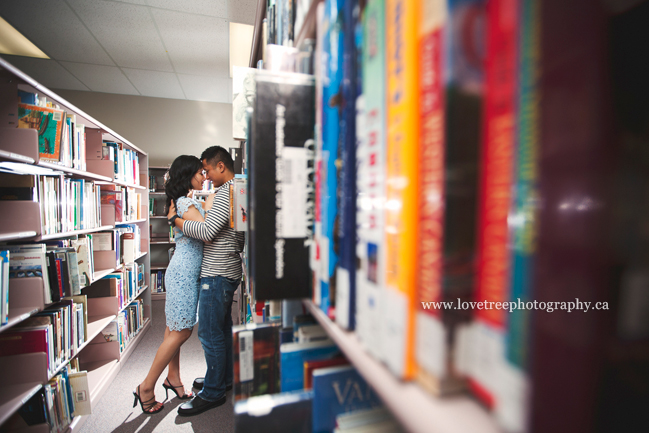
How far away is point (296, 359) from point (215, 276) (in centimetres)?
137

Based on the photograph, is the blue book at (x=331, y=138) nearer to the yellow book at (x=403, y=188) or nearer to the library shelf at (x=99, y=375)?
the yellow book at (x=403, y=188)

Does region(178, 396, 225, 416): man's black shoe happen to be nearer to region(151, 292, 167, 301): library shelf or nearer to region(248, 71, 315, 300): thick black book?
region(248, 71, 315, 300): thick black book

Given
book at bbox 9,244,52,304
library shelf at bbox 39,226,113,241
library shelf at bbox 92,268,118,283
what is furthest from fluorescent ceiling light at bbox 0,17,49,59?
book at bbox 9,244,52,304

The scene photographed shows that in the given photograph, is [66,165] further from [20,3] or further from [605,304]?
[605,304]

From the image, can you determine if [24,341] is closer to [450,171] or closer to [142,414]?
[142,414]

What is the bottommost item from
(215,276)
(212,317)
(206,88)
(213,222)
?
(212,317)

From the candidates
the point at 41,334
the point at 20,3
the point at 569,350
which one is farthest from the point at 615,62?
the point at 20,3

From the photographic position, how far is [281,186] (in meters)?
0.48

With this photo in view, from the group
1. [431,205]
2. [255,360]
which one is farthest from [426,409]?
[255,360]

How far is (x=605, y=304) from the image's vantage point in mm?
160

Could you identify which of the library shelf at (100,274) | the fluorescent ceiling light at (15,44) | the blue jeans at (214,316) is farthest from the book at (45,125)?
the fluorescent ceiling light at (15,44)

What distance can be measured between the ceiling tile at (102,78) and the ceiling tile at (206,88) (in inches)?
29.3

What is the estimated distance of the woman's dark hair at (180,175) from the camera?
1918 millimetres

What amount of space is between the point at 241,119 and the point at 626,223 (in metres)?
1.36
